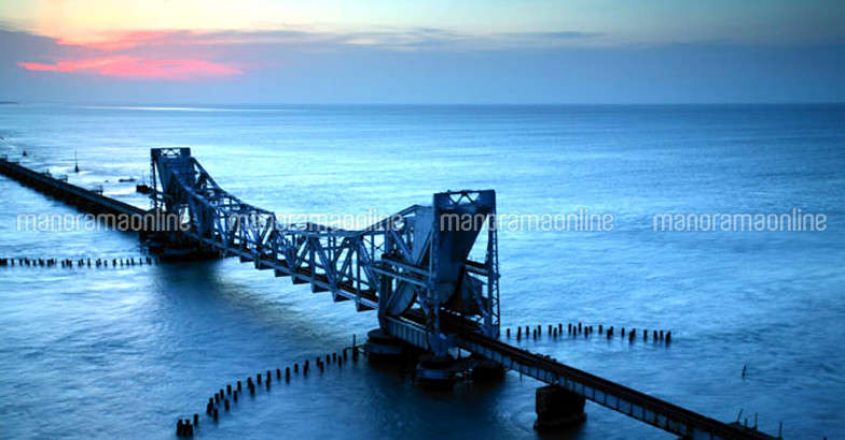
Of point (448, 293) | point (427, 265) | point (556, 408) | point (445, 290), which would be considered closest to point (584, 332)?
point (448, 293)

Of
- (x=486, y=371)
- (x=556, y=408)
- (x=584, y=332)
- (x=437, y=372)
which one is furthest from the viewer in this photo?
(x=584, y=332)

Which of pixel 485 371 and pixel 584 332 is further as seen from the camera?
pixel 584 332

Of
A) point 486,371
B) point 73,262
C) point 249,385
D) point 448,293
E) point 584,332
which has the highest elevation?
point 448,293

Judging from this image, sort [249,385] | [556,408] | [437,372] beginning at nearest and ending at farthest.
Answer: [556,408]
[437,372]
[249,385]

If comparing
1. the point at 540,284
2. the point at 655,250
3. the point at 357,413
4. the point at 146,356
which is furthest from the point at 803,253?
the point at 146,356

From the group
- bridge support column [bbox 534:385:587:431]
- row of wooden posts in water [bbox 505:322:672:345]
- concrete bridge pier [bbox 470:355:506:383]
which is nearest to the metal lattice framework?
concrete bridge pier [bbox 470:355:506:383]

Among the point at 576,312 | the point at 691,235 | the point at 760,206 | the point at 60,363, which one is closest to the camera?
the point at 60,363

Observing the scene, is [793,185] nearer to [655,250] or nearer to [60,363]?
[655,250]

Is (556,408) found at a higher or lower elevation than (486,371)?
lower

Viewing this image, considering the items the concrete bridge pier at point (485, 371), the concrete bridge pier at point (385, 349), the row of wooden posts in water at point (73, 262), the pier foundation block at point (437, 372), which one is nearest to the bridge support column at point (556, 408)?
the concrete bridge pier at point (485, 371)

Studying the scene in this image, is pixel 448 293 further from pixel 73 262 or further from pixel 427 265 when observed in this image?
pixel 73 262
